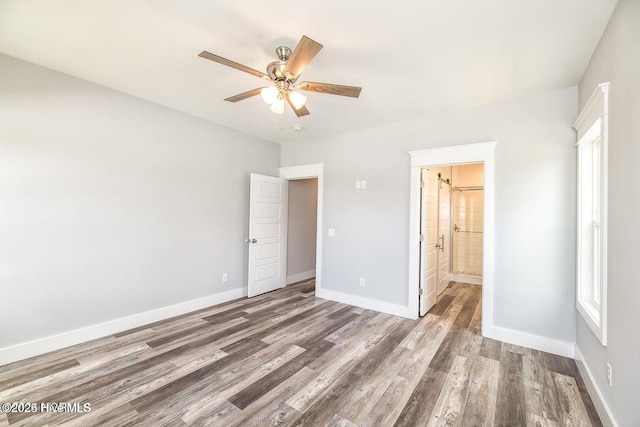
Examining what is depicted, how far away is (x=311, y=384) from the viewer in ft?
7.36

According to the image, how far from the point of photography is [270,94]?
2199mm

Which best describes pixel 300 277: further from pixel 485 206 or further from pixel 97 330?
pixel 485 206

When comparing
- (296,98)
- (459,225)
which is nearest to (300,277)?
(459,225)

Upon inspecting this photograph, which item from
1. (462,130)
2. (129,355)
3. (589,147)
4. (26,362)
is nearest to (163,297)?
(129,355)

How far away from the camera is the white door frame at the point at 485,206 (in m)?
3.15

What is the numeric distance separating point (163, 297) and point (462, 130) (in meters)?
4.41

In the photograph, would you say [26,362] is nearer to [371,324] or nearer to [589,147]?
[371,324]

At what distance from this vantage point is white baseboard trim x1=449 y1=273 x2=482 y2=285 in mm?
5617

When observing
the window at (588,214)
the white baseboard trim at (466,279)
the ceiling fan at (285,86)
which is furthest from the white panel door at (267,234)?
the window at (588,214)

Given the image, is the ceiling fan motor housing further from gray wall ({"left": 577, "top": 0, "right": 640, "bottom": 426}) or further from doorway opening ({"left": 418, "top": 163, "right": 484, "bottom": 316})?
doorway opening ({"left": 418, "top": 163, "right": 484, "bottom": 316})

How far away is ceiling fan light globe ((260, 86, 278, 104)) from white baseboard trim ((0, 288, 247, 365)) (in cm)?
302

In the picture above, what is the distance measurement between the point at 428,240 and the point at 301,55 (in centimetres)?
312

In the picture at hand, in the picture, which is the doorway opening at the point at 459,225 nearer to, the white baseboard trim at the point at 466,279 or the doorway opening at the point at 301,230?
the white baseboard trim at the point at 466,279

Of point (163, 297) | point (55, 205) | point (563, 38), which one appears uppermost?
point (563, 38)
